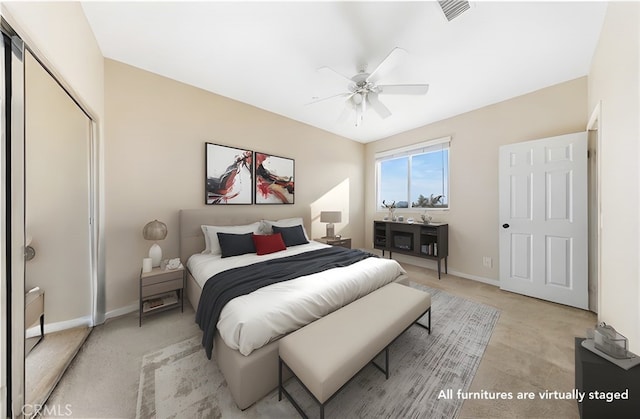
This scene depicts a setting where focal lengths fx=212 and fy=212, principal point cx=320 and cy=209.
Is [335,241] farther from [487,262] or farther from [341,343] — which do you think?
[341,343]

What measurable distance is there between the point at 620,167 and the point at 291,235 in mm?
3153

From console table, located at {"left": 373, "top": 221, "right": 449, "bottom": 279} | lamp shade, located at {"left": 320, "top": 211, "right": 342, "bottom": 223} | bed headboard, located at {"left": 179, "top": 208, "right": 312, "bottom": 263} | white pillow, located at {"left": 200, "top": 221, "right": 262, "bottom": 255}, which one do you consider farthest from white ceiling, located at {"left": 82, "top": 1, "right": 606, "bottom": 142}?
console table, located at {"left": 373, "top": 221, "right": 449, "bottom": 279}

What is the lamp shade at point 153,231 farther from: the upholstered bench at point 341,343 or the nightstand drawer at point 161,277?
the upholstered bench at point 341,343

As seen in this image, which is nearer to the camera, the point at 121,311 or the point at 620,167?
the point at 620,167

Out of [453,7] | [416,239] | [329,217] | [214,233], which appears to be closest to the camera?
[453,7]

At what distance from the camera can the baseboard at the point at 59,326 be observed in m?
1.24

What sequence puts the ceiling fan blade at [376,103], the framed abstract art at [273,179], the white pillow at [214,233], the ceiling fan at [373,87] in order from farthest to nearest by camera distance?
the framed abstract art at [273,179] → the white pillow at [214,233] → the ceiling fan blade at [376,103] → the ceiling fan at [373,87]

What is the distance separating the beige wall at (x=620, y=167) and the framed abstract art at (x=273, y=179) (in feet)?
11.5

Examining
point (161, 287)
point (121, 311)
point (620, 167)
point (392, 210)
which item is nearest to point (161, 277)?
point (161, 287)

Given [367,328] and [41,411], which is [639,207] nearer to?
[367,328]

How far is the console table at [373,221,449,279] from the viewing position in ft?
11.9

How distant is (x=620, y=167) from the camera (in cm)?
148

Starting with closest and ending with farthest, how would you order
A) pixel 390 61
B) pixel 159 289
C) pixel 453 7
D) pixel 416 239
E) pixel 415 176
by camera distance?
1. pixel 453 7
2. pixel 390 61
3. pixel 159 289
4. pixel 416 239
5. pixel 415 176

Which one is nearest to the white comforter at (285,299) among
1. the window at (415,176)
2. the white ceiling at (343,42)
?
the white ceiling at (343,42)
